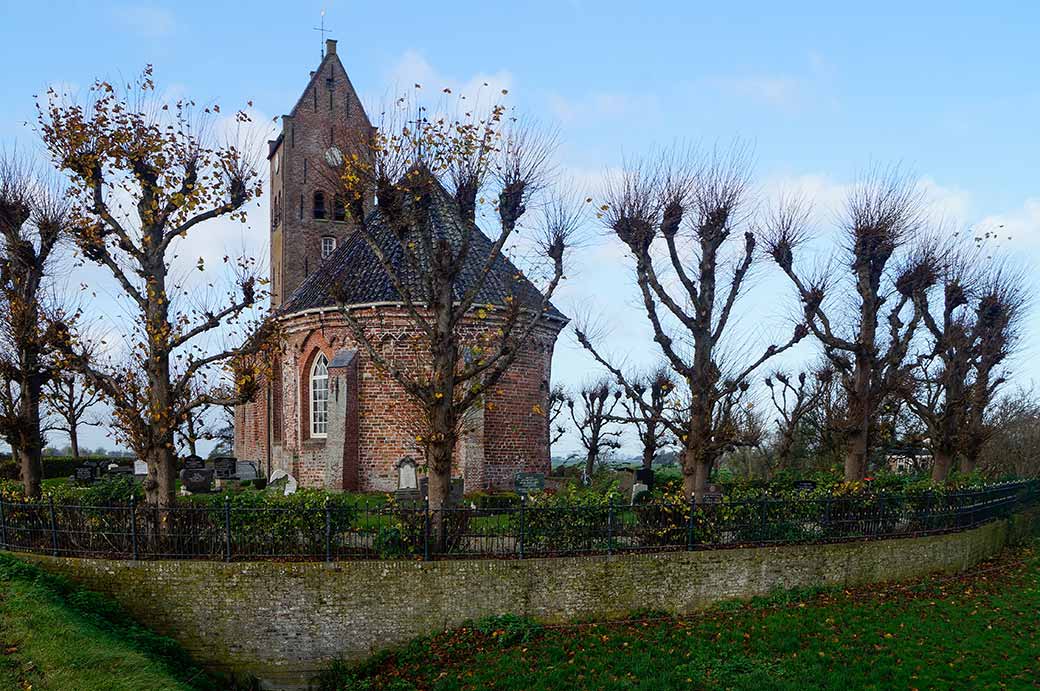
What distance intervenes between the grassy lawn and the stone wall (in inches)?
13.9

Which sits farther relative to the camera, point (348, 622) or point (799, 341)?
point (799, 341)

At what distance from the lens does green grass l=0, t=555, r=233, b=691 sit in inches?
381

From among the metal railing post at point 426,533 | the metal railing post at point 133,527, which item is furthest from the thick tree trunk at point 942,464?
the metal railing post at point 133,527

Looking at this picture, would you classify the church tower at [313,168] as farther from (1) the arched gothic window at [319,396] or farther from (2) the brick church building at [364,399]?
(1) the arched gothic window at [319,396]

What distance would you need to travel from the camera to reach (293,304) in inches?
1069

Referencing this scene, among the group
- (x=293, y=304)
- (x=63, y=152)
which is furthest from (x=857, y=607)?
(x=293, y=304)

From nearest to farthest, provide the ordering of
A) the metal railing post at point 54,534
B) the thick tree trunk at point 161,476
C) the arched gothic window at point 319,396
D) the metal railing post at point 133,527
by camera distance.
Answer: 1. the metal railing post at point 133,527
2. the metal railing post at point 54,534
3. the thick tree trunk at point 161,476
4. the arched gothic window at point 319,396

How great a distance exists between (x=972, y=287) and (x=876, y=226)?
6770mm

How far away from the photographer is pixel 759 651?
38.6ft

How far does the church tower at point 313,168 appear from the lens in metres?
32.2

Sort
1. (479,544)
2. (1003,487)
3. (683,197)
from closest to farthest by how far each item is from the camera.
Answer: (479,544), (683,197), (1003,487)

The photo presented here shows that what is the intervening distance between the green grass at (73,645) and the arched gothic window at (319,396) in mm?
13478

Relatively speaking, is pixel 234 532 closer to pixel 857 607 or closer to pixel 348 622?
pixel 348 622

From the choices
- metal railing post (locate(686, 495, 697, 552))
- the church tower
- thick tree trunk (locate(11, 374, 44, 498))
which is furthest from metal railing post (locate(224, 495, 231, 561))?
the church tower
